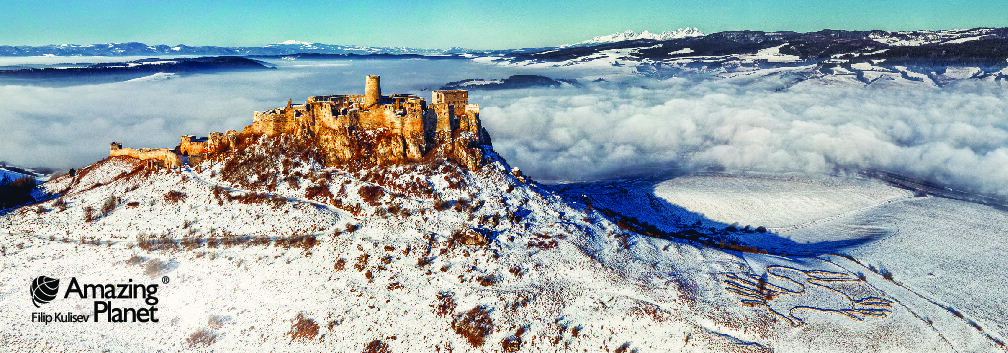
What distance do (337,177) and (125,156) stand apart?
30.6m

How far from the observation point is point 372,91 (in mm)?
54594

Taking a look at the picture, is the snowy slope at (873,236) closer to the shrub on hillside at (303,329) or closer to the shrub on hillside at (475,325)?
the shrub on hillside at (475,325)

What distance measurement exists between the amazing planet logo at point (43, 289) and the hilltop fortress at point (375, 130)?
15673mm

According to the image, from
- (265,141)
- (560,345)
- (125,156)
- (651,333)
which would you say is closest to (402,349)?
(560,345)

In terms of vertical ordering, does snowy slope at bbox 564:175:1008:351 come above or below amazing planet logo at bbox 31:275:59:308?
below

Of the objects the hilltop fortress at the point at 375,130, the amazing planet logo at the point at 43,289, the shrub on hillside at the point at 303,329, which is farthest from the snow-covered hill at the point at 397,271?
the hilltop fortress at the point at 375,130

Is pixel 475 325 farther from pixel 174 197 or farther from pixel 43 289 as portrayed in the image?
pixel 43 289

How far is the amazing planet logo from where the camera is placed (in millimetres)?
40594

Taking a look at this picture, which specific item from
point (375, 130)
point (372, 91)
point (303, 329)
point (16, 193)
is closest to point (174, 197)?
point (375, 130)

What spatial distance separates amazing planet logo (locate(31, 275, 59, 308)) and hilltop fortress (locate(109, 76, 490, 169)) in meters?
15.7

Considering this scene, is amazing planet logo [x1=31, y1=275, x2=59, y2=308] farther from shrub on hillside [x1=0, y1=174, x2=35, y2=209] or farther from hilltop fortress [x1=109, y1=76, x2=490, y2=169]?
shrub on hillside [x1=0, y1=174, x2=35, y2=209]

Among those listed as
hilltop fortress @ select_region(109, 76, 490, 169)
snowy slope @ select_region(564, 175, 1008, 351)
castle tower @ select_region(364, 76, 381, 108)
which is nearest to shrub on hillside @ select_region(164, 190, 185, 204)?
hilltop fortress @ select_region(109, 76, 490, 169)

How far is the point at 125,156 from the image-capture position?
202 feet

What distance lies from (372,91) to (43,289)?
31.6m
